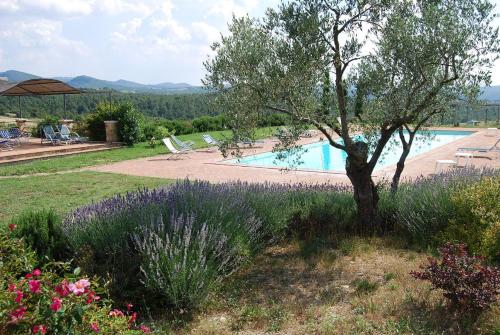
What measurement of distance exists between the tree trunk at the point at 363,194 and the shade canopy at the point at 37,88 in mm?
15937

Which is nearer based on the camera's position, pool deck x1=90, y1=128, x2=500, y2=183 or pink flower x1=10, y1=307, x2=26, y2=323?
pink flower x1=10, y1=307, x2=26, y2=323

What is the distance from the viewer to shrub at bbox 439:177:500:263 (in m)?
4.37

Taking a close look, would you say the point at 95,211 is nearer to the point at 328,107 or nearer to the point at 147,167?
the point at 328,107

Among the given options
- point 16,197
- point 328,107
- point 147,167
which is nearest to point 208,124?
point 147,167

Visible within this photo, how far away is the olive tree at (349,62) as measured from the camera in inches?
184

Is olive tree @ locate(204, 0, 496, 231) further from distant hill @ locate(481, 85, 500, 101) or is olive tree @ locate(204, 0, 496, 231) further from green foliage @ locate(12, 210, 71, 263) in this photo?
green foliage @ locate(12, 210, 71, 263)

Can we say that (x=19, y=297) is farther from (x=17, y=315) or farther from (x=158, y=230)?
(x=158, y=230)

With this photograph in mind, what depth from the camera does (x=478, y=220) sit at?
4.67m

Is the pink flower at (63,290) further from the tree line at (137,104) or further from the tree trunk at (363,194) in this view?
the tree line at (137,104)

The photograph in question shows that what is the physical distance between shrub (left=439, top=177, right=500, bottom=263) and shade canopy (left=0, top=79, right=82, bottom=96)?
1711 centimetres

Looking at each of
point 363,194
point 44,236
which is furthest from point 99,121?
point 363,194

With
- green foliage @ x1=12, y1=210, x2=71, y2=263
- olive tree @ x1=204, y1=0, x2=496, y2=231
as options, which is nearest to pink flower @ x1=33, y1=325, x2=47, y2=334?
green foliage @ x1=12, y1=210, x2=71, y2=263

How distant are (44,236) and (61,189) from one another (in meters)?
5.90

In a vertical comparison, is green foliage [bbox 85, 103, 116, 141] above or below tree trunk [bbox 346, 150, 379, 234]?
above
